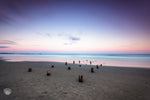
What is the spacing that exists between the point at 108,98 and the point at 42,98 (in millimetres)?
4345

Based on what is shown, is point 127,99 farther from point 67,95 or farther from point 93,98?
point 67,95

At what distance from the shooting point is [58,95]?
535 cm

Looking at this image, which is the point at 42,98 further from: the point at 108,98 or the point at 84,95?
the point at 108,98

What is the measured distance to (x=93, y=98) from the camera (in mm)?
5102

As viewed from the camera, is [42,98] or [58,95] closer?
[42,98]

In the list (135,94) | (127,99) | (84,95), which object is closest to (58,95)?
(84,95)

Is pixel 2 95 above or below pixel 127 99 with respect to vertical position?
above

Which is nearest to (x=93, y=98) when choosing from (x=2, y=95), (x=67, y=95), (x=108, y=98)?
(x=108, y=98)

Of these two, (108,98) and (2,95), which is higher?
(2,95)

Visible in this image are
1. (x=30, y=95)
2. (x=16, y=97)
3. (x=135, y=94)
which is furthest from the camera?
(x=135, y=94)

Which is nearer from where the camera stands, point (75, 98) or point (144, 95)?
point (75, 98)

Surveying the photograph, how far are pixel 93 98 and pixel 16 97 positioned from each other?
501cm

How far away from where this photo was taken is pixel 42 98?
16.2ft

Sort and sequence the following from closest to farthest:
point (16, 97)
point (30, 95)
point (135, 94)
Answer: point (16, 97), point (30, 95), point (135, 94)
